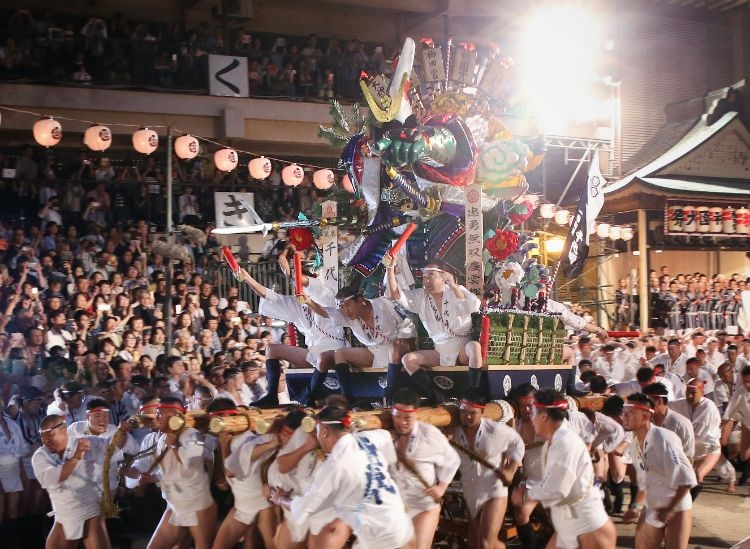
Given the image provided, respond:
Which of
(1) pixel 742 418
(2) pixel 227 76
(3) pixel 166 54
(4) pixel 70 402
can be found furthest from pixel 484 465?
(3) pixel 166 54

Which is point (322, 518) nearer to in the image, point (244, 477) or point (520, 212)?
point (244, 477)

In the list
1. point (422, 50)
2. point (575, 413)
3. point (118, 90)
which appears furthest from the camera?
point (118, 90)

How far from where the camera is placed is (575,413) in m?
8.78

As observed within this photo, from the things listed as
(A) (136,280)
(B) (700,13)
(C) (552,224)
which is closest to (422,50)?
(A) (136,280)

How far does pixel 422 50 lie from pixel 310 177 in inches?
396

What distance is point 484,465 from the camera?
795 centimetres

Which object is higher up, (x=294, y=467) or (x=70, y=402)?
(x=70, y=402)

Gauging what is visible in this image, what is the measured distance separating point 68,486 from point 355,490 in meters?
2.71

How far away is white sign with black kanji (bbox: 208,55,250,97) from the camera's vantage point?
1780cm

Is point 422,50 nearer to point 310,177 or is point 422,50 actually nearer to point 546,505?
point 546,505

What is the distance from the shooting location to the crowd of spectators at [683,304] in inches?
784

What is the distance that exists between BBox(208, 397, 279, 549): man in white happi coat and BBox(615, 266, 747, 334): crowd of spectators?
545 inches

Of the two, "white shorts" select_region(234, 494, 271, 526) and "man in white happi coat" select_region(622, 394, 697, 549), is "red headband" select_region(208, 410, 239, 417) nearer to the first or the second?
"white shorts" select_region(234, 494, 271, 526)

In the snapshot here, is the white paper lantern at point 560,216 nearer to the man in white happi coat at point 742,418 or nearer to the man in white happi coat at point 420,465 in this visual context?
the man in white happi coat at point 742,418
